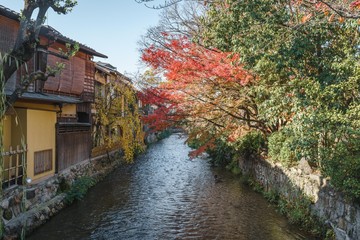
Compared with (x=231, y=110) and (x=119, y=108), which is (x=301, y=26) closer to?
(x=231, y=110)

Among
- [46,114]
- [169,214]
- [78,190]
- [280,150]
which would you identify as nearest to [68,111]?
[46,114]

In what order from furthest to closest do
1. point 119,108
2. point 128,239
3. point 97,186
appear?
point 119,108 < point 97,186 < point 128,239

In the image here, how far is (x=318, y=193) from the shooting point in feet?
37.7

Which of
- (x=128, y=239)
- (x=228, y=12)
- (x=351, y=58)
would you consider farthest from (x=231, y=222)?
(x=228, y=12)

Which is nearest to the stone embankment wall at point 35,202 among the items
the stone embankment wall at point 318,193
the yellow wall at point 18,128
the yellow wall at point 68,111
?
the yellow wall at point 18,128

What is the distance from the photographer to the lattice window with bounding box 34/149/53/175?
1402cm

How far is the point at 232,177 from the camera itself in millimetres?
22953

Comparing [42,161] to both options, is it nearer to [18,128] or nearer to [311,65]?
[18,128]

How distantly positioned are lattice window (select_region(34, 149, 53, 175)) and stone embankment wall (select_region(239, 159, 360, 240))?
12.5 meters

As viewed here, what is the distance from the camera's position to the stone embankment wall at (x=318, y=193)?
30.0ft

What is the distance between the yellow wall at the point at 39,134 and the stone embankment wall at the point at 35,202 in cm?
81

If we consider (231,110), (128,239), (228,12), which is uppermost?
(228,12)

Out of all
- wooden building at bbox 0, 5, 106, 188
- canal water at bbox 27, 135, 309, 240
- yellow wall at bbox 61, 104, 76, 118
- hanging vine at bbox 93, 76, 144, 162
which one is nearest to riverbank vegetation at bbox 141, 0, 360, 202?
canal water at bbox 27, 135, 309, 240

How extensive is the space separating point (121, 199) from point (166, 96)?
653cm
